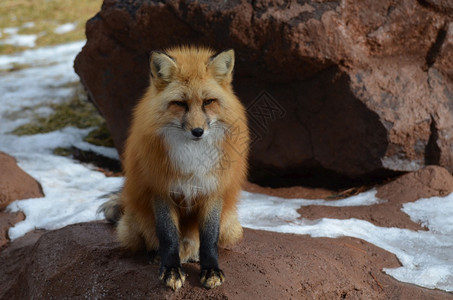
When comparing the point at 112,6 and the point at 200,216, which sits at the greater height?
the point at 112,6

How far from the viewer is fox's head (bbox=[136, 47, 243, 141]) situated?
291 cm

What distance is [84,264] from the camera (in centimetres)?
360

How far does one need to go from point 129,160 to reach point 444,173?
3899 millimetres

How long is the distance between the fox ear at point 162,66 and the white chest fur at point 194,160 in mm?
360

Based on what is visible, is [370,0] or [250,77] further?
[250,77]

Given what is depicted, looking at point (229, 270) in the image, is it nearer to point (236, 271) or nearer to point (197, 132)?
point (236, 271)

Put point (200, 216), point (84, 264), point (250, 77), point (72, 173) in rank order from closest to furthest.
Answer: point (200, 216) < point (84, 264) < point (250, 77) < point (72, 173)

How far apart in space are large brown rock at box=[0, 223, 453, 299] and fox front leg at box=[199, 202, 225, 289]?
0.07 meters

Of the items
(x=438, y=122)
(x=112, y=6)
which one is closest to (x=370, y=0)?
(x=438, y=122)

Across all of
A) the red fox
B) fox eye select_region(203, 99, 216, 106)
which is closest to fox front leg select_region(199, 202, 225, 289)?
the red fox

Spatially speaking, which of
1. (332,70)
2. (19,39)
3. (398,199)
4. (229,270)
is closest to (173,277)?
(229,270)

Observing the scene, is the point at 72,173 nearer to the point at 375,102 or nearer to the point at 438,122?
the point at 375,102

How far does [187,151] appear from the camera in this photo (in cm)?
303

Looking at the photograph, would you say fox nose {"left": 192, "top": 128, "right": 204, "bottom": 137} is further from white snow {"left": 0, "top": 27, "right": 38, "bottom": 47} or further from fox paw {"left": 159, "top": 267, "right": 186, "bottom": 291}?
white snow {"left": 0, "top": 27, "right": 38, "bottom": 47}
